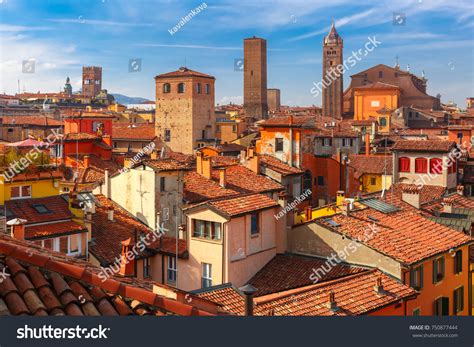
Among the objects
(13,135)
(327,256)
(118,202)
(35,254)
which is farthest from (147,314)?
(13,135)

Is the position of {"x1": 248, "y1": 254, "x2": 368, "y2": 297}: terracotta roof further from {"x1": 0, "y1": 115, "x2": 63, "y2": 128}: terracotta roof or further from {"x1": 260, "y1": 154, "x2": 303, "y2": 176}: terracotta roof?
{"x1": 0, "y1": 115, "x2": 63, "y2": 128}: terracotta roof

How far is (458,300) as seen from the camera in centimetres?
1287

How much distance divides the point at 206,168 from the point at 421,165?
29.1 feet

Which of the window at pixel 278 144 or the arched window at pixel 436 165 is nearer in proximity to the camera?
the arched window at pixel 436 165

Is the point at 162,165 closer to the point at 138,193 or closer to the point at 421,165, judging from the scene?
the point at 138,193

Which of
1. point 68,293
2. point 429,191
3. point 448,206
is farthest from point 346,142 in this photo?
point 68,293

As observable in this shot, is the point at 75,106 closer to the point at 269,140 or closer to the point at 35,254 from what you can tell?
the point at 269,140

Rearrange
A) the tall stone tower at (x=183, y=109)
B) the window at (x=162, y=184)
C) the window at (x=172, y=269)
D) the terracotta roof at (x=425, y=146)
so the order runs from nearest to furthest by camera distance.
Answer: the window at (x=172, y=269) → the window at (x=162, y=184) → the terracotta roof at (x=425, y=146) → the tall stone tower at (x=183, y=109)

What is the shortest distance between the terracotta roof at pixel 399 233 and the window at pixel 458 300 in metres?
0.95

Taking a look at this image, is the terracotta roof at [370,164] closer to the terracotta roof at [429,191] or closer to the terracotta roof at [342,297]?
the terracotta roof at [429,191]

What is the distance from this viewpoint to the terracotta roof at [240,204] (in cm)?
1184

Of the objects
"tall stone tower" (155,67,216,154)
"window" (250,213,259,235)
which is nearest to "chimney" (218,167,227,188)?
"window" (250,213,259,235)

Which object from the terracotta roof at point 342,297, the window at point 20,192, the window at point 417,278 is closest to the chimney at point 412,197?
the window at point 417,278

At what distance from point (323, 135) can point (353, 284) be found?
2069 centimetres
